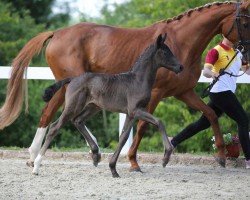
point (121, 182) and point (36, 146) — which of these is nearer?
point (121, 182)

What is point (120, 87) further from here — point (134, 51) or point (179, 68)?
point (134, 51)

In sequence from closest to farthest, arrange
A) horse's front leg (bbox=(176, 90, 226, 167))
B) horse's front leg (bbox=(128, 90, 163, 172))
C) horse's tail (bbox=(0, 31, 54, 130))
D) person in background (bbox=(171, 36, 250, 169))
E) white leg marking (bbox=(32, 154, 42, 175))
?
white leg marking (bbox=(32, 154, 42, 175)) < horse's front leg (bbox=(128, 90, 163, 172)) < person in background (bbox=(171, 36, 250, 169)) < horse's front leg (bbox=(176, 90, 226, 167)) < horse's tail (bbox=(0, 31, 54, 130))

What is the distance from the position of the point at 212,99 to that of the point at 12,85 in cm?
275

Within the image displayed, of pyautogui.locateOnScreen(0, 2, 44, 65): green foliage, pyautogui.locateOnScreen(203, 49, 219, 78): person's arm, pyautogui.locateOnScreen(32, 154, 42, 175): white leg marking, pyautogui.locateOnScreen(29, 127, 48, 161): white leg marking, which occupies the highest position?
pyautogui.locateOnScreen(203, 49, 219, 78): person's arm

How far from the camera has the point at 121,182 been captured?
28.7ft

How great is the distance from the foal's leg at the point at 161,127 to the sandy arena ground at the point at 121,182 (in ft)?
1.01

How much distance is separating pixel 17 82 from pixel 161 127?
2.69 m

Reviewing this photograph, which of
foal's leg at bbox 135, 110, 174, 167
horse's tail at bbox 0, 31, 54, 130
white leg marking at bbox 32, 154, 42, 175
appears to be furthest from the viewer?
horse's tail at bbox 0, 31, 54, 130

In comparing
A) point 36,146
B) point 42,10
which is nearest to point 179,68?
point 36,146

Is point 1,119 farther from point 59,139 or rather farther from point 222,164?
point 59,139

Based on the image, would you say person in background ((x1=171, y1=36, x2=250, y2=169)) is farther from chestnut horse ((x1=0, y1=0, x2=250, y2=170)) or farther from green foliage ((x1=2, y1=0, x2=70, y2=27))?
green foliage ((x1=2, y1=0, x2=70, y2=27))

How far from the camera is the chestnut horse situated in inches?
393

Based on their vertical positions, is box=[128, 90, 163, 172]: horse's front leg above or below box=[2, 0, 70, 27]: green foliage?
above

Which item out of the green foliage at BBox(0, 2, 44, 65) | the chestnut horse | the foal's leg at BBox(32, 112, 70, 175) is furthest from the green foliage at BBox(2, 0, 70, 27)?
the foal's leg at BBox(32, 112, 70, 175)
